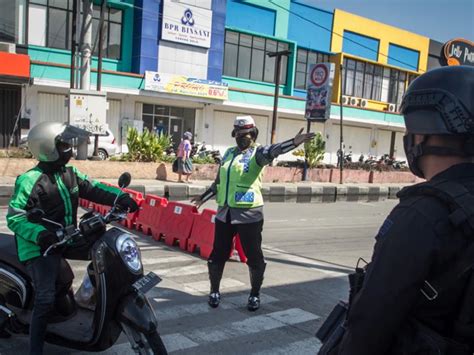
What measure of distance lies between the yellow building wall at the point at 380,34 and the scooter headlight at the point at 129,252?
117 ft

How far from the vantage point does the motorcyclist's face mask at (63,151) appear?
3463mm

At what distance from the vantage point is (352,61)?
3816cm

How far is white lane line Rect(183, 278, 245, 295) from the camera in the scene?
18.0 ft

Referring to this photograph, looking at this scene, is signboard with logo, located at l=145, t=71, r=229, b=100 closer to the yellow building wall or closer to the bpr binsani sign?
the yellow building wall

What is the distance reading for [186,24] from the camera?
89.9 feet

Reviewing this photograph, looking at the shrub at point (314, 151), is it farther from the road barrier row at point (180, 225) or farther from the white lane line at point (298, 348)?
A: the white lane line at point (298, 348)

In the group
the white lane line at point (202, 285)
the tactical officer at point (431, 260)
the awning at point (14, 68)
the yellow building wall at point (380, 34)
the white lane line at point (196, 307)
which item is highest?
the yellow building wall at point (380, 34)

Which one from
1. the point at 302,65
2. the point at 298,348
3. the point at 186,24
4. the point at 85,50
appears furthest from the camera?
the point at 302,65

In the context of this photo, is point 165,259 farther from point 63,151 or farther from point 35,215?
point 35,215

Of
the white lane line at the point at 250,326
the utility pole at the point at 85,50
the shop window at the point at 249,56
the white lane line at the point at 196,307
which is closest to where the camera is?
the white lane line at the point at 250,326

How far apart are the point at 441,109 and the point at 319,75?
66.7ft

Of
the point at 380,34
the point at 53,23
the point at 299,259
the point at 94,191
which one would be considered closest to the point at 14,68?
the point at 53,23

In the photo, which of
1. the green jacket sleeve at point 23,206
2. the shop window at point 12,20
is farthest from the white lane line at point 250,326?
the shop window at point 12,20

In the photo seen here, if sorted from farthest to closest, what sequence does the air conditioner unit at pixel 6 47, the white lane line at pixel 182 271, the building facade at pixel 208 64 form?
1. the building facade at pixel 208 64
2. the air conditioner unit at pixel 6 47
3. the white lane line at pixel 182 271
